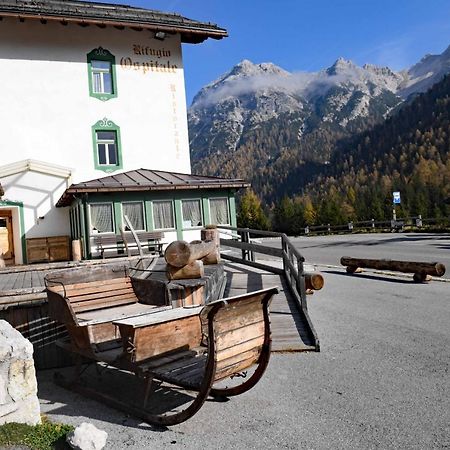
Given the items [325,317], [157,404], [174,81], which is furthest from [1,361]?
[174,81]

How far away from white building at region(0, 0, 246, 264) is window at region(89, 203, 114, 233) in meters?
0.04

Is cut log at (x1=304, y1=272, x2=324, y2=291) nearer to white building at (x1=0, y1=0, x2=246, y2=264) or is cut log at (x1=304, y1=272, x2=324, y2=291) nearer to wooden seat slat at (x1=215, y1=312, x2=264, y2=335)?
wooden seat slat at (x1=215, y1=312, x2=264, y2=335)

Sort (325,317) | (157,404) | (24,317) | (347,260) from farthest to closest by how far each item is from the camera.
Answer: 1. (347,260)
2. (325,317)
3. (24,317)
4. (157,404)

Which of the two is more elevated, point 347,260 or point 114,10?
point 114,10

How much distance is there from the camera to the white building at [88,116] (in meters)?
19.4

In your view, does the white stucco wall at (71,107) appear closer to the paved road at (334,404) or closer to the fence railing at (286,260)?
the fence railing at (286,260)

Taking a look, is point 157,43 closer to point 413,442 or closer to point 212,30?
point 212,30

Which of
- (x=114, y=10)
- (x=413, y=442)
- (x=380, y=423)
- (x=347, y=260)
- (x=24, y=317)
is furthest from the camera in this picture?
(x=114, y=10)

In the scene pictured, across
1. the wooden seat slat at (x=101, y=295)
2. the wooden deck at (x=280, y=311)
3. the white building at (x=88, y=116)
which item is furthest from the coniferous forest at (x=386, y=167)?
the wooden seat slat at (x=101, y=295)

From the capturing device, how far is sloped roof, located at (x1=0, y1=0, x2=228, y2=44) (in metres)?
19.4

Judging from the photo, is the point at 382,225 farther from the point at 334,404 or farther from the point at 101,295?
the point at 334,404

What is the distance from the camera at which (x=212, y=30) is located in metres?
23.1

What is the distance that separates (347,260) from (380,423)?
12921 mm

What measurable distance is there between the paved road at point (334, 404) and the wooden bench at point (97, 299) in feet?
2.86
